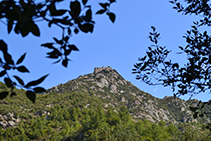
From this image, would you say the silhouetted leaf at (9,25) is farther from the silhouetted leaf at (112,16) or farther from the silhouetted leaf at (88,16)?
the silhouetted leaf at (112,16)

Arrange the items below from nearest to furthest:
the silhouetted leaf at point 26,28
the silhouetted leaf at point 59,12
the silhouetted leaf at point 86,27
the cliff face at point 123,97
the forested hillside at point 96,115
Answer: the silhouetted leaf at point 26,28 → the silhouetted leaf at point 59,12 → the silhouetted leaf at point 86,27 → the forested hillside at point 96,115 → the cliff face at point 123,97

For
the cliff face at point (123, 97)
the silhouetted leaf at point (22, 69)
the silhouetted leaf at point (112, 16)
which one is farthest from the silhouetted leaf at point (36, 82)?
the cliff face at point (123, 97)

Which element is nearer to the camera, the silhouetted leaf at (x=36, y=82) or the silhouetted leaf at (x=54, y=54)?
the silhouetted leaf at (x=36, y=82)

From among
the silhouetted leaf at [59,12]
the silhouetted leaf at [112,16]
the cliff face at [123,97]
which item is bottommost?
the silhouetted leaf at [59,12]

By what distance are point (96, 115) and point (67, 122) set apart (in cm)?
1629

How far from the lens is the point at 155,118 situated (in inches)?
3735

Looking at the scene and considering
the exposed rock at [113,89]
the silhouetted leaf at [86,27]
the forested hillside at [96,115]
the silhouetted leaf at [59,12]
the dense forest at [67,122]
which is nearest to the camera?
the silhouetted leaf at [59,12]

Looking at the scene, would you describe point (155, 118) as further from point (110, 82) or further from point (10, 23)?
point (10, 23)

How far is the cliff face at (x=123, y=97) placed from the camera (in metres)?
90.3

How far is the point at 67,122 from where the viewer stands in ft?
216

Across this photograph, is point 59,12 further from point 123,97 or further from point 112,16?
point 123,97

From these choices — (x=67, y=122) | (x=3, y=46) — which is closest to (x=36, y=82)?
(x=3, y=46)

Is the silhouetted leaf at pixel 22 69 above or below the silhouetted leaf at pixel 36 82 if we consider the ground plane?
above

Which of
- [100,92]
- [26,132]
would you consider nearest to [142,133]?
[26,132]
